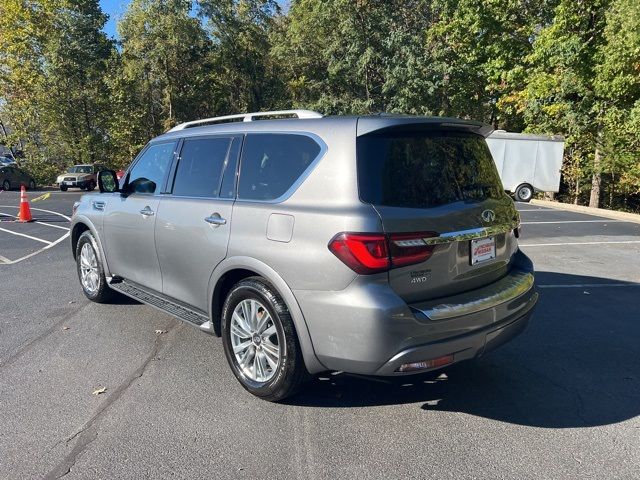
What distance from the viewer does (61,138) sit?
33719 millimetres

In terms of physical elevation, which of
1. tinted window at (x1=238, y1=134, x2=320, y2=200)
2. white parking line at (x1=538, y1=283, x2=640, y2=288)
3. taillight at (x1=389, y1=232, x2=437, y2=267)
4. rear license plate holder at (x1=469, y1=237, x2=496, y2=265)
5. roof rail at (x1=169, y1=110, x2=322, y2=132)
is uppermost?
roof rail at (x1=169, y1=110, x2=322, y2=132)

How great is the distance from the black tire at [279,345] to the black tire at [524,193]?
22.0m

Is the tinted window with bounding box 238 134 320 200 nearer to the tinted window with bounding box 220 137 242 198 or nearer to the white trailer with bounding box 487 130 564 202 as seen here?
the tinted window with bounding box 220 137 242 198

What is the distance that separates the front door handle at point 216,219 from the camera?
374cm

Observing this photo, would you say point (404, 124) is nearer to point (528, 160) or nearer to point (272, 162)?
point (272, 162)

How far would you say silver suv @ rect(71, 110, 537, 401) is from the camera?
117 inches

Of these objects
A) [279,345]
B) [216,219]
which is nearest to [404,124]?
[216,219]

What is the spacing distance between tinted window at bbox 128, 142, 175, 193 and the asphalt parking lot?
53.2 inches

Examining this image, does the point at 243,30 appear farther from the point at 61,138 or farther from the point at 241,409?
the point at 241,409

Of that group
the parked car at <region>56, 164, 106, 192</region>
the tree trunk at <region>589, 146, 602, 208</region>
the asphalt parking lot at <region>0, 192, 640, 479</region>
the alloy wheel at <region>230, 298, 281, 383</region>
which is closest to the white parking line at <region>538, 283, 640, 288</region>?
the asphalt parking lot at <region>0, 192, 640, 479</region>

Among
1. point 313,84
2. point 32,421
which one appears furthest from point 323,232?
point 313,84

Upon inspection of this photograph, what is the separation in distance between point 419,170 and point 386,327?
1.02 m

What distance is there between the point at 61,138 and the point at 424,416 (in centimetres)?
3578

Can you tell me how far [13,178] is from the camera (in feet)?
95.0
